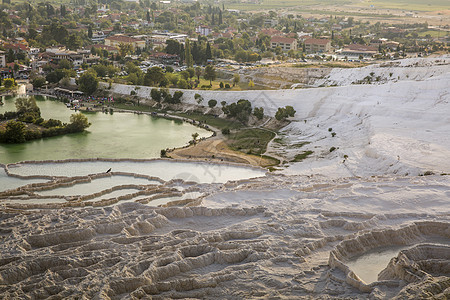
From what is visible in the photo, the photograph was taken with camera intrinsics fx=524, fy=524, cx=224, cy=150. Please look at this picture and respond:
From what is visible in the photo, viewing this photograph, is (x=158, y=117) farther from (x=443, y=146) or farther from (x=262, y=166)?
(x=443, y=146)

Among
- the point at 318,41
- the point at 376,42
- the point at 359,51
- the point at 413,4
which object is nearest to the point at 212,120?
the point at 359,51

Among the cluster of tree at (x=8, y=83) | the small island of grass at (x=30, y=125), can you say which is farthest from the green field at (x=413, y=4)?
the small island of grass at (x=30, y=125)

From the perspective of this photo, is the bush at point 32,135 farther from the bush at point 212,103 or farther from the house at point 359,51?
the house at point 359,51

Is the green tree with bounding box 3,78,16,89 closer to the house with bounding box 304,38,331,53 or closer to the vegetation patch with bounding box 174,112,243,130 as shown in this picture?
the vegetation patch with bounding box 174,112,243,130

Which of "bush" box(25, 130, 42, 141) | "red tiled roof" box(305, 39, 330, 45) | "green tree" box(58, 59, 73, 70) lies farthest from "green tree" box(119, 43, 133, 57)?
"bush" box(25, 130, 42, 141)

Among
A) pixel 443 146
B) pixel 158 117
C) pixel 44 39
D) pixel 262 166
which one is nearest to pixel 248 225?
pixel 262 166

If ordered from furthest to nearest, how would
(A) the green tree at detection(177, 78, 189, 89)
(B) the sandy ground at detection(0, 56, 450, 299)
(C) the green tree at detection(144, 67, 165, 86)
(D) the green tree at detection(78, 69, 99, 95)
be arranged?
(C) the green tree at detection(144, 67, 165, 86) → (A) the green tree at detection(177, 78, 189, 89) → (D) the green tree at detection(78, 69, 99, 95) → (B) the sandy ground at detection(0, 56, 450, 299)

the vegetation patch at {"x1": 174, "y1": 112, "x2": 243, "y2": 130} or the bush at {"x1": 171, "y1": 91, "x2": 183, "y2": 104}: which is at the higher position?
the bush at {"x1": 171, "y1": 91, "x2": 183, "y2": 104}
